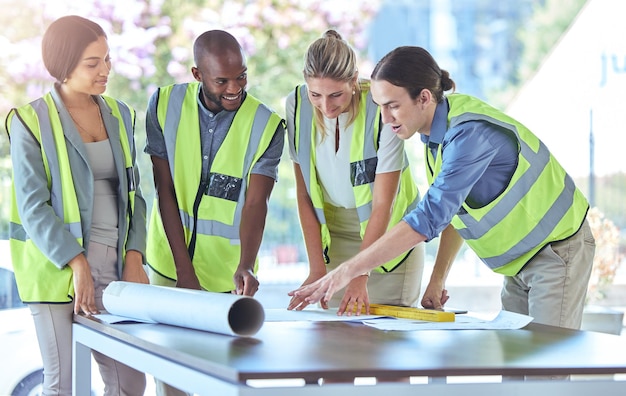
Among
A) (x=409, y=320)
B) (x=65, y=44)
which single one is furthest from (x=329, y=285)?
(x=65, y=44)

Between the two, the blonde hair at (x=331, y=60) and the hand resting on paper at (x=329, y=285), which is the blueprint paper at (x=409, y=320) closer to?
the hand resting on paper at (x=329, y=285)

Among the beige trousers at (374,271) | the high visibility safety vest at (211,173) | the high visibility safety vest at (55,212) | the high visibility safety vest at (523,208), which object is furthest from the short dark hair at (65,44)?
the high visibility safety vest at (523,208)

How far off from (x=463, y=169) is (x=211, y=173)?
31.7 inches

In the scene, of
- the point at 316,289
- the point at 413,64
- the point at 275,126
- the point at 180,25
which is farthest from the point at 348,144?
the point at 180,25

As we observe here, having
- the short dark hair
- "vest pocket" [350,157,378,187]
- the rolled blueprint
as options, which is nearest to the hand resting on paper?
the rolled blueprint

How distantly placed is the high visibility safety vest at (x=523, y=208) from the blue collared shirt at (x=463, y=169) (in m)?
0.02

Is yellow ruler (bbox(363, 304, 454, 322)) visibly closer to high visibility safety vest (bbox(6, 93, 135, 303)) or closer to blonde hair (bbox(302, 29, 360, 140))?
blonde hair (bbox(302, 29, 360, 140))

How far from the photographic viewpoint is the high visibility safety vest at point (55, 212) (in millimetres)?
2258

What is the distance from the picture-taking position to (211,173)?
2.58 meters

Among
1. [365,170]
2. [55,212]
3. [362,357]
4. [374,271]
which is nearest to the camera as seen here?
[362,357]

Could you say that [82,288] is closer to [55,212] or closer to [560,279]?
[55,212]

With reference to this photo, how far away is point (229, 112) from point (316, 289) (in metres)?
0.70

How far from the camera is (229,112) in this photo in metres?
2.57

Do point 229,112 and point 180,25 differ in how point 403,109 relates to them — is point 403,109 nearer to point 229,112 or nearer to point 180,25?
point 229,112
